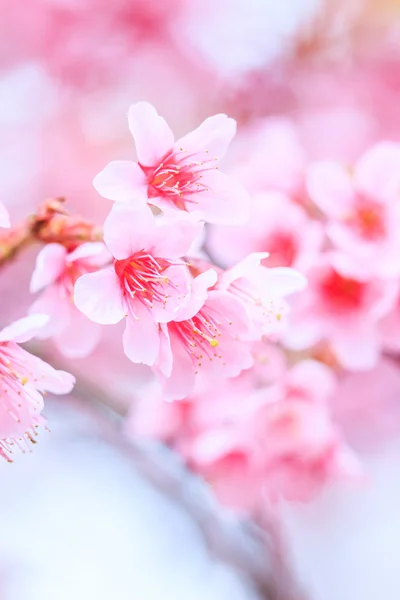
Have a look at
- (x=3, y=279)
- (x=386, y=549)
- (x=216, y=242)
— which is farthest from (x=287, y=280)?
(x=386, y=549)

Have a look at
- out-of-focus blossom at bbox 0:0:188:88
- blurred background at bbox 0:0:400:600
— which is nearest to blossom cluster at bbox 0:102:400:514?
blurred background at bbox 0:0:400:600

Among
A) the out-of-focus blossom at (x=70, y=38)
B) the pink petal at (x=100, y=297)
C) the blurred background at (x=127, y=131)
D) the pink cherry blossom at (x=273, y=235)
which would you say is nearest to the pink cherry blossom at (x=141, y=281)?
the pink petal at (x=100, y=297)

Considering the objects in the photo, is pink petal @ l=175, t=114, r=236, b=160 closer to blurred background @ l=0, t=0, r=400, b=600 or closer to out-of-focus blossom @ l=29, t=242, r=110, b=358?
out-of-focus blossom @ l=29, t=242, r=110, b=358

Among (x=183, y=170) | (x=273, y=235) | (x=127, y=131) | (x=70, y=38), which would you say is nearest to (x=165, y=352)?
(x=183, y=170)

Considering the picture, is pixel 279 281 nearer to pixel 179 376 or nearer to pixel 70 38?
pixel 179 376

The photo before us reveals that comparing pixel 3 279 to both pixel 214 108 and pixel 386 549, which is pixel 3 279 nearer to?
pixel 214 108
